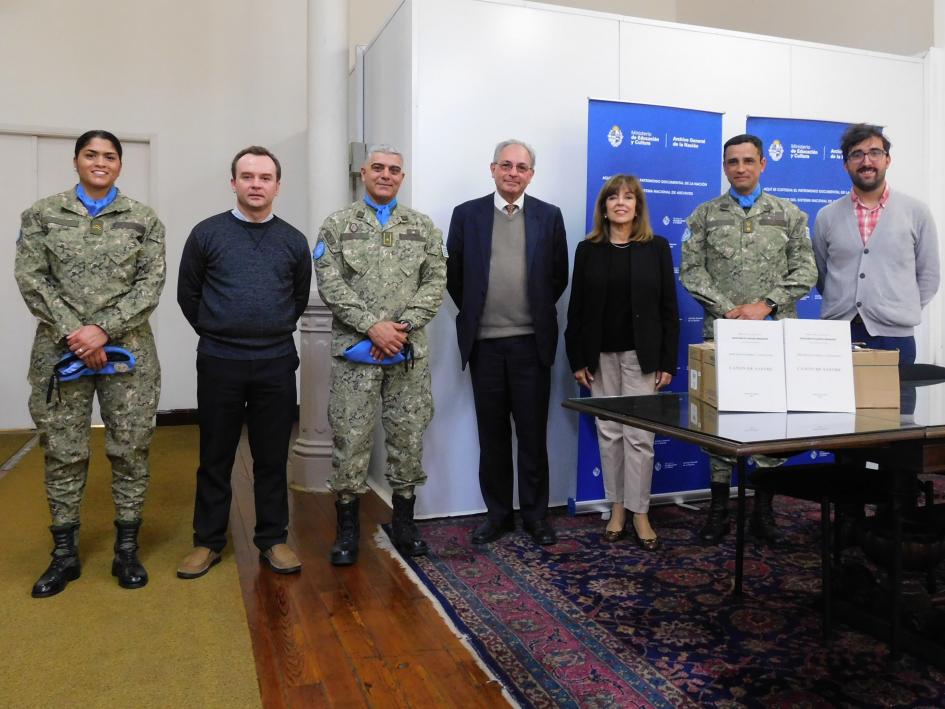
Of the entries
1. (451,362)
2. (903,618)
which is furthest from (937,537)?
(451,362)

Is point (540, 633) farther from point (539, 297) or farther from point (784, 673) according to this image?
point (539, 297)

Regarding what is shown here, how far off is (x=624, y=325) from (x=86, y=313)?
2114mm

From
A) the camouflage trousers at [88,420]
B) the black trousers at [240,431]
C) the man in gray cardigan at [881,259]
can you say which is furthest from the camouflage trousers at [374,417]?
the man in gray cardigan at [881,259]

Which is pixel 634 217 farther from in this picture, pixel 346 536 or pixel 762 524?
pixel 346 536

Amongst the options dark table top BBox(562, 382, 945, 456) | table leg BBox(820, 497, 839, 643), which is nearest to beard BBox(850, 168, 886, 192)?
dark table top BBox(562, 382, 945, 456)

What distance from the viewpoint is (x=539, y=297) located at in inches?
133

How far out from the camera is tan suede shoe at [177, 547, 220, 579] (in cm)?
288

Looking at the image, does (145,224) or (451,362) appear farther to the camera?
(451,362)

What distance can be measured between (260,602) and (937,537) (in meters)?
2.17

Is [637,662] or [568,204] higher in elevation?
[568,204]

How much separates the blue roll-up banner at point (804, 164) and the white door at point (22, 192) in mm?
4454

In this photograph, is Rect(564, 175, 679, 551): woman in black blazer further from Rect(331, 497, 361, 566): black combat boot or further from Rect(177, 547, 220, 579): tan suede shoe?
Rect(177, 547, 220, 579): tan suede shoe

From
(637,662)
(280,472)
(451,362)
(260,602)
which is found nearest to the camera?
(637,662)

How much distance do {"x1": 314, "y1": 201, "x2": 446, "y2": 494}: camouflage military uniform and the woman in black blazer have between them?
27.7 inches
